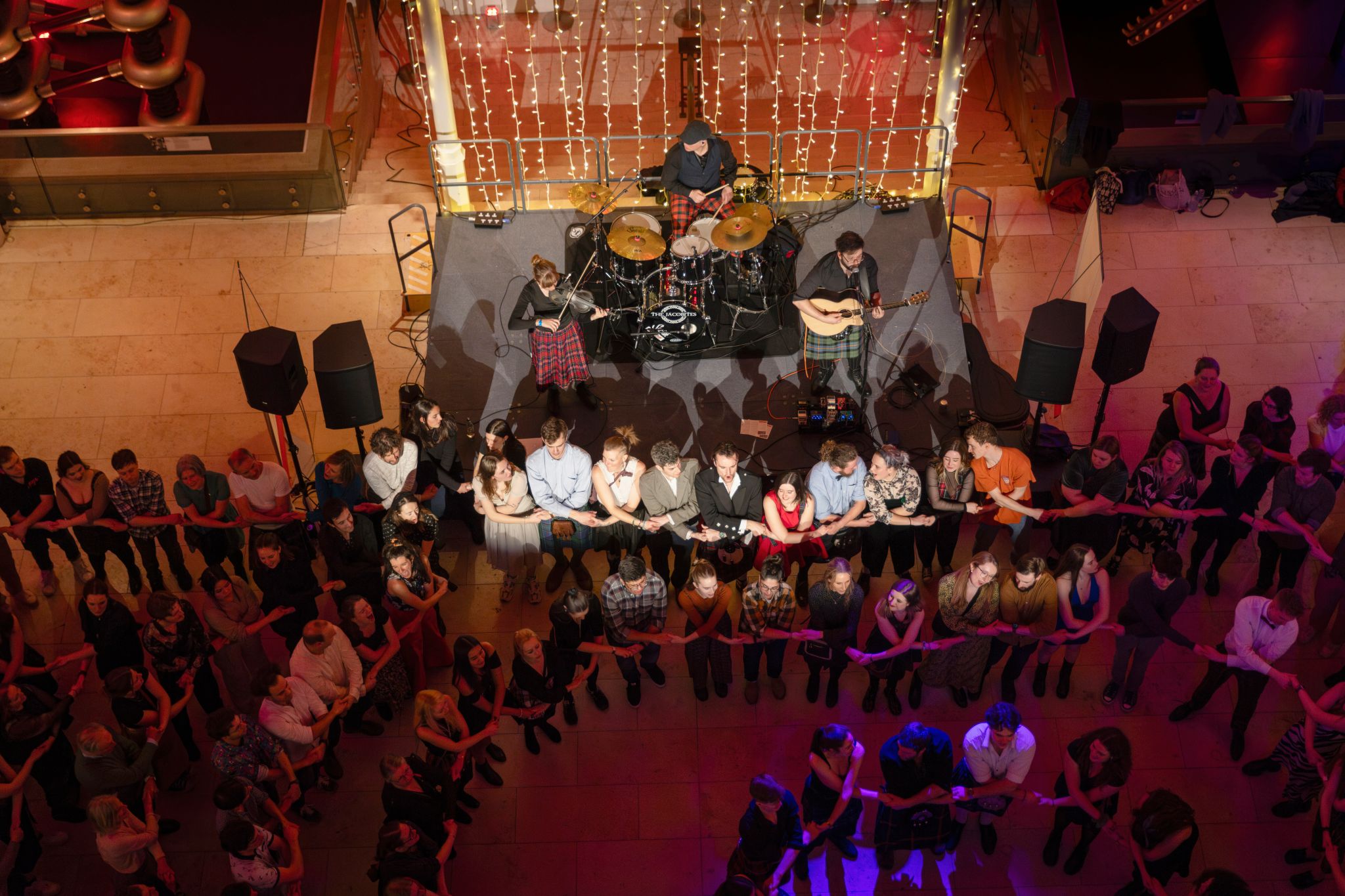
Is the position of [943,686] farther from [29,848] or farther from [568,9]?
[568,9]

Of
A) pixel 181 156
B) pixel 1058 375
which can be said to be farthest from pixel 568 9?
pixel 1058 375

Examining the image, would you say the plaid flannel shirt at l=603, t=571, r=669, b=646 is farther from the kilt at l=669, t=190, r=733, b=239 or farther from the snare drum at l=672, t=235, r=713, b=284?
the kilt at l=669, t=190, r=733, b=239

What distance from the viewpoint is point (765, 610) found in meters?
6.83

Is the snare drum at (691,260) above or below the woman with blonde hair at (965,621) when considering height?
above

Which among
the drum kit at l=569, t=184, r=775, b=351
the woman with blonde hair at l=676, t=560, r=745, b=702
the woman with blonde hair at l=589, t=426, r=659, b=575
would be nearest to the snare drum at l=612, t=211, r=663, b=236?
the drum kit at l=569, t=184, r=775, b=351

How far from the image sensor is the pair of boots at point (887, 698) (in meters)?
7.26

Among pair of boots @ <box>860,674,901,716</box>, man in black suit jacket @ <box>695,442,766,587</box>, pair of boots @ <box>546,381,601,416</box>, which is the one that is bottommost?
pair of boots @ <box>860,674,901,716</box>

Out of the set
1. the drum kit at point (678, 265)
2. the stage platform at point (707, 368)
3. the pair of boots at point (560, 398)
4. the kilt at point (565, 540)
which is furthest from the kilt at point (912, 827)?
the drum kit at point (678, 265)

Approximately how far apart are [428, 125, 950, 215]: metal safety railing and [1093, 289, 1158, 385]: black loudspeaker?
2348 mm

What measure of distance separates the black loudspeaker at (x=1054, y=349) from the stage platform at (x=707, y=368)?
3.80 ft

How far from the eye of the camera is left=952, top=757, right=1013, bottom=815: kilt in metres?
6.22

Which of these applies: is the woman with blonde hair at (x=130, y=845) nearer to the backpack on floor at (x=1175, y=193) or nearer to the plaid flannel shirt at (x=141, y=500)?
the plaid flannel shirt at (x=141, y=500)

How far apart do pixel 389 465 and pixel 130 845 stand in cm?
243

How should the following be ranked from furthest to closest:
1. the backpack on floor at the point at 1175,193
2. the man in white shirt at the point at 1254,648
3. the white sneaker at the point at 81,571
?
the backpack on floor at the point at 1175,193 → the white sneaker at the point at 81,571 → the man in white shirt at the point at 1254,648
